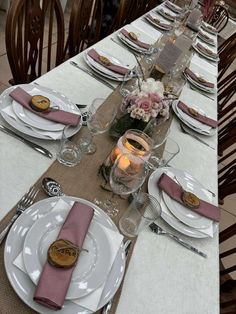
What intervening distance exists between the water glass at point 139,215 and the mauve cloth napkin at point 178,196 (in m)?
0.14

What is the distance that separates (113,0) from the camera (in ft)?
10.00

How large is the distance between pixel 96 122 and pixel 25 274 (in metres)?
0.57

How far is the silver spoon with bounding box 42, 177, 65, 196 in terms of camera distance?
2.75 ft

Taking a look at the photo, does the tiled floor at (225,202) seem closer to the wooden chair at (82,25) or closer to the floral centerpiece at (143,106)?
the wooden chair at (82,25)

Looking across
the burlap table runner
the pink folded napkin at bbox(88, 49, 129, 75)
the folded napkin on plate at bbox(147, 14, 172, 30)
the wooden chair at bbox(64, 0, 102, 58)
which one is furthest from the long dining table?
the folded napkin on plate at bbox(147, 14, 172, 30)

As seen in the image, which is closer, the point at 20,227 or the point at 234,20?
the point at 20,227

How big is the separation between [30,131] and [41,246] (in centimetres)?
39

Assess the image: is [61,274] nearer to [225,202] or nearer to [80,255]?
[80,255]

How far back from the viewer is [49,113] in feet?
3.34

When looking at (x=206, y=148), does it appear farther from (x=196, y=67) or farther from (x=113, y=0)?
(x=113, y=0)

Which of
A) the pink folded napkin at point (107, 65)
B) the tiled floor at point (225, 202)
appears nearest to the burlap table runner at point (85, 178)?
the pink folded napkin at point (107, 65)

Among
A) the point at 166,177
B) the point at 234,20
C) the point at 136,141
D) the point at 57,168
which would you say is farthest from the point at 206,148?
the point at 234,20

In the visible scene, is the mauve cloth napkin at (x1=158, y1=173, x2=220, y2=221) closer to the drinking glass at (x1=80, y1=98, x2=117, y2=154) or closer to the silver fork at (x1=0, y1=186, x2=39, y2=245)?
the drinking glass at (x1=80, y1=98, x2=117, y2=154)

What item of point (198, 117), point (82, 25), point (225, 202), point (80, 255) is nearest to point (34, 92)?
point (80, 255)
